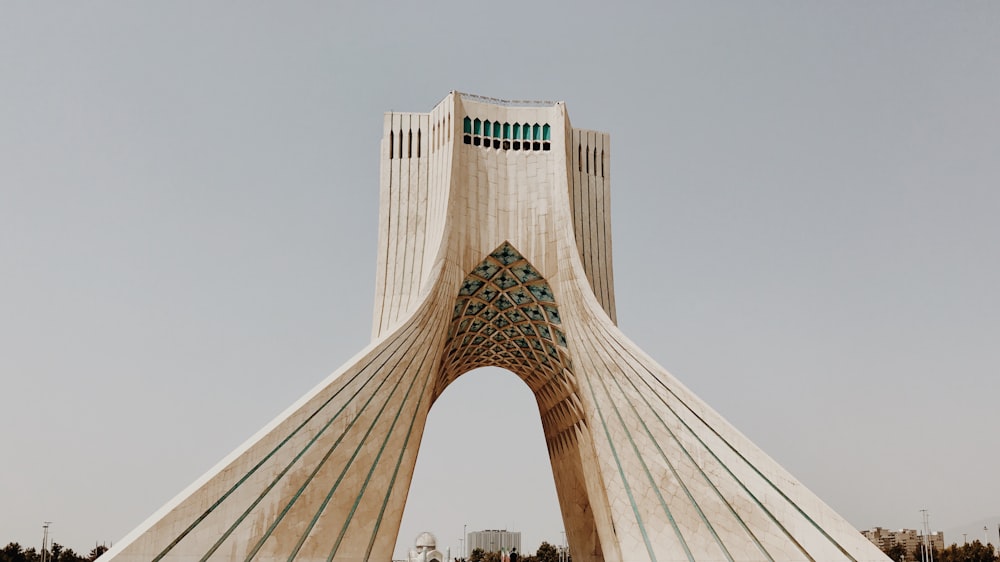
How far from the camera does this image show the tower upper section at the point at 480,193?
20562 millimetres

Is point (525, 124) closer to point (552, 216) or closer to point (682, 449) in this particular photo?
point (552, 216)

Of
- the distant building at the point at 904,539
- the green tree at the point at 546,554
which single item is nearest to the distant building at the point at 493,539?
the distant building at the point at 904,539

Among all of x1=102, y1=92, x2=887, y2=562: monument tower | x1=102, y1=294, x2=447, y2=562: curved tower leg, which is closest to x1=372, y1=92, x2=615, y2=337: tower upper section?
x1=102, y1=92, x2=887, y2=562: monument tower

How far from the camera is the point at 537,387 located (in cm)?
2700

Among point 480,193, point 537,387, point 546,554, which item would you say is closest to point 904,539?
point 546,554

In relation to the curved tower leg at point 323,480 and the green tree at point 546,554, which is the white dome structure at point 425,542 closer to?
the curved tower leg at point 323,480

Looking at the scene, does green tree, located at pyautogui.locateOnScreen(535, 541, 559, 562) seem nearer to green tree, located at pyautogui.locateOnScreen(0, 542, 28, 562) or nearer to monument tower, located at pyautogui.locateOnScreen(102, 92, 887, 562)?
green tree, located at pyautogui.locateOnScreen(0, 542, 28, 562)

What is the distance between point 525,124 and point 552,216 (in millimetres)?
2705

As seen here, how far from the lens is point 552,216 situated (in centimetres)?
2094

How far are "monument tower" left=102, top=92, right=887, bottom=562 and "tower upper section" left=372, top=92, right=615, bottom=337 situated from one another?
0.05 m

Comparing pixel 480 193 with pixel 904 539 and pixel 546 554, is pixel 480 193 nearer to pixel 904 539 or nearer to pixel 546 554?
pixel 546 554

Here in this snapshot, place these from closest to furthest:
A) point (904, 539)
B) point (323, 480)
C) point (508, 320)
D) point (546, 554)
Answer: point (323, 480), point (508, 320), point (546, 554), point (904, 539)

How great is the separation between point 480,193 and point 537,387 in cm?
846

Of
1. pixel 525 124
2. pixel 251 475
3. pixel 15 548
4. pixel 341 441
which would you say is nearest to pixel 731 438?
pixel 341 441
